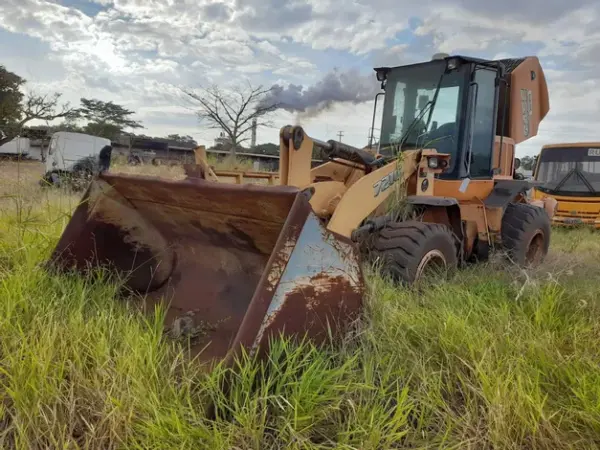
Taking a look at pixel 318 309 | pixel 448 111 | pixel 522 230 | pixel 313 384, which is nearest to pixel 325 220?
pixel 318 309

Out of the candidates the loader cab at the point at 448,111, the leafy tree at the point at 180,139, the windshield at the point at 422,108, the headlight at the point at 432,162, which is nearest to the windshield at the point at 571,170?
the loader cab at the point at 448,111

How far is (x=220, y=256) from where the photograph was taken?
363cm

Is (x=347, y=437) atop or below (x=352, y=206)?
below

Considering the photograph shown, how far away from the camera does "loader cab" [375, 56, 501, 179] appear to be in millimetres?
5367

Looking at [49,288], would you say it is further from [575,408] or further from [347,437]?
[575,408]

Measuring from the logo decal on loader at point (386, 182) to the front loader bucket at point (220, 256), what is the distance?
51.1 inches

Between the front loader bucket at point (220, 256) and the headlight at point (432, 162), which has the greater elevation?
the headlight at point (432, 162)

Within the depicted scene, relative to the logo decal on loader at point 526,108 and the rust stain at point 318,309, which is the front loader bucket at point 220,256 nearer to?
the rust stain at point 318,309

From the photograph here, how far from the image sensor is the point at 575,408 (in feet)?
7.59

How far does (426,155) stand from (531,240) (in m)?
2.19

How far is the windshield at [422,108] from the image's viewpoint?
5.43m

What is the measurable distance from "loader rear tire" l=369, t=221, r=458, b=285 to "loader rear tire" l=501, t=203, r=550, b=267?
1818 millimetres

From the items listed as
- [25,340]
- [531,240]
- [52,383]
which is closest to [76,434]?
[52,383]

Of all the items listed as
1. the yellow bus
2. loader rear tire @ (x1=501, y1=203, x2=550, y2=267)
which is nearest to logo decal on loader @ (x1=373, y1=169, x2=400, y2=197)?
loader rear tire @ (x1=501, y1=203, x2=550, y2=267)
